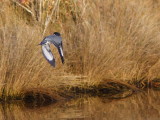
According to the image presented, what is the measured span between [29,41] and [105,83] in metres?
1.48

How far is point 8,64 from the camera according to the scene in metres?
10.8

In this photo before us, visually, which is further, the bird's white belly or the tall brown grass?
the tall brown grass

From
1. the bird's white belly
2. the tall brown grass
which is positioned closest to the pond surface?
the tall brown grass

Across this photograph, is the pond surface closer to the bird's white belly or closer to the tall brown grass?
the tall brown grass

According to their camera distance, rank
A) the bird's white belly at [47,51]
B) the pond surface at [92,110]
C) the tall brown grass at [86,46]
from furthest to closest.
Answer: the tall brown grass at [86,46] < the pond surface at [92,110] < the bird's white belly at [47,51]

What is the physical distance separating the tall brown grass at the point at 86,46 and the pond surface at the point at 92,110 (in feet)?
1.58

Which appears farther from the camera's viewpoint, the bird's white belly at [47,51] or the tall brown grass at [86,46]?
the tall brown grass at [86,46]

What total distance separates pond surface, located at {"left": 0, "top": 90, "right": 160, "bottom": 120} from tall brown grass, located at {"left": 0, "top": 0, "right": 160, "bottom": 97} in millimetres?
481

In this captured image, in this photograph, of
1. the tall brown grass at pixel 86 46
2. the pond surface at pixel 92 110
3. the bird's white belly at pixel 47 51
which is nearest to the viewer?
the bird's white belly at pixel 47 51

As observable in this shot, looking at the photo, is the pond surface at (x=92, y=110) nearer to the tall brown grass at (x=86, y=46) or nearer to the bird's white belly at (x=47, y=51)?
the tall brown grass at (x=86, y=46)

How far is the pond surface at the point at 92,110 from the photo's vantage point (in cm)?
971

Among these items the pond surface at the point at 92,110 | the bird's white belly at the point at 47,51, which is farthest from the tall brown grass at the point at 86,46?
the bird's white belly at the point at 47,51

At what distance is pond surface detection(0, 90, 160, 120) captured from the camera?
31.9ft

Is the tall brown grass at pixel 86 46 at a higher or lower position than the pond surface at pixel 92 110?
higher
